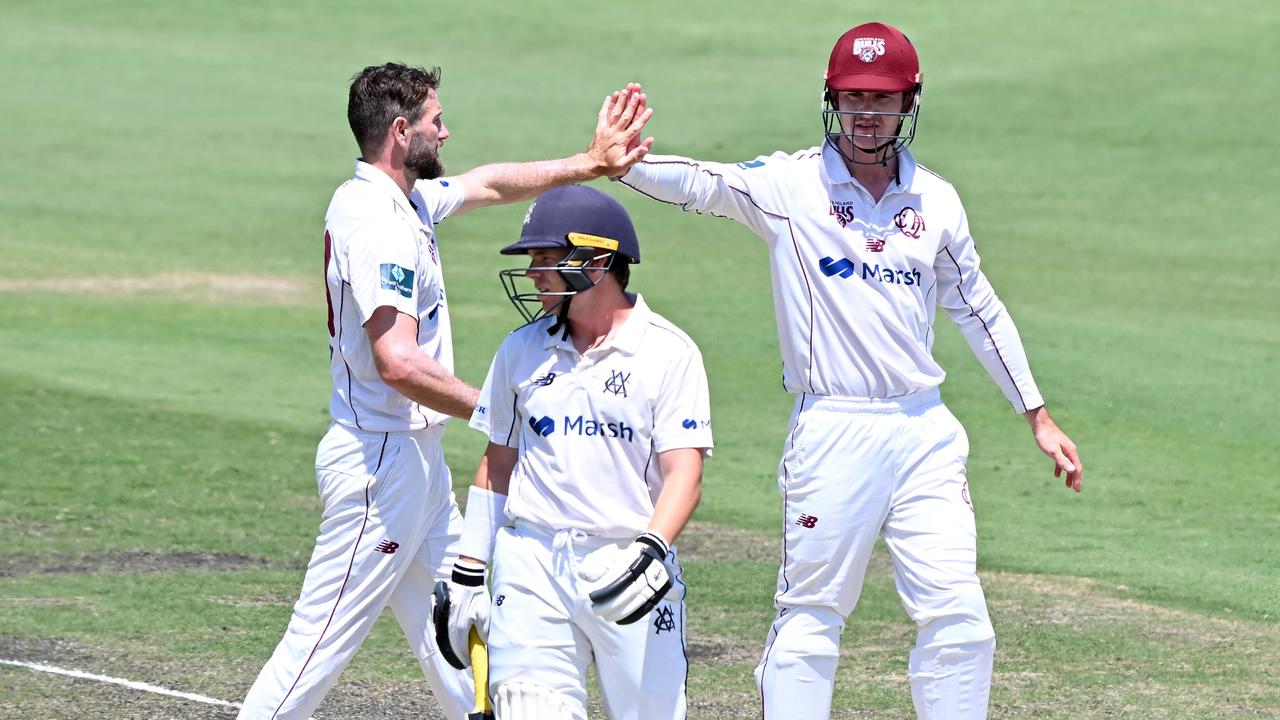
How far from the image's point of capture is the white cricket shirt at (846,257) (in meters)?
6.70

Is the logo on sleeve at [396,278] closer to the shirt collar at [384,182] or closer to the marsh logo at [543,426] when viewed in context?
the shirt collar at [384,182]

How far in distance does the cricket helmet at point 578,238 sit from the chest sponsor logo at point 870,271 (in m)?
0.88

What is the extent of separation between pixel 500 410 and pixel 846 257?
4.40 feet

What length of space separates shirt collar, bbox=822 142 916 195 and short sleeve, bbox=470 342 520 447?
1.37 meters

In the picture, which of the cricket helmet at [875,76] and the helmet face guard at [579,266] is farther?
the cricket helmet at [875,76]

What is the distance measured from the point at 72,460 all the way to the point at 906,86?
8.04m

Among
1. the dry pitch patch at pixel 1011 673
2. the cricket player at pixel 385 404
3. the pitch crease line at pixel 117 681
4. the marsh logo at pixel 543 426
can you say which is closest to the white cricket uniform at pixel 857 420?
the cricket player at pixel 385 404

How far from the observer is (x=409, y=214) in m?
7.02

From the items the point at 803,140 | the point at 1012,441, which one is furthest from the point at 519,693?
the point at 803,140

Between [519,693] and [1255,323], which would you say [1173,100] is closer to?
[1255,323]

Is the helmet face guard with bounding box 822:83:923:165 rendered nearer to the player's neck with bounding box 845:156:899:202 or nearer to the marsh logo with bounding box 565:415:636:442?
the player's neck with bounding box 845:156:899:202

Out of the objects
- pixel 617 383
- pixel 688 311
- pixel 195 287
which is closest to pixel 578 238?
pixel 617 383

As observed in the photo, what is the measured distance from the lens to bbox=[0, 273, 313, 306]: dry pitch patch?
2016cm

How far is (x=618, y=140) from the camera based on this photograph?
6676mm
